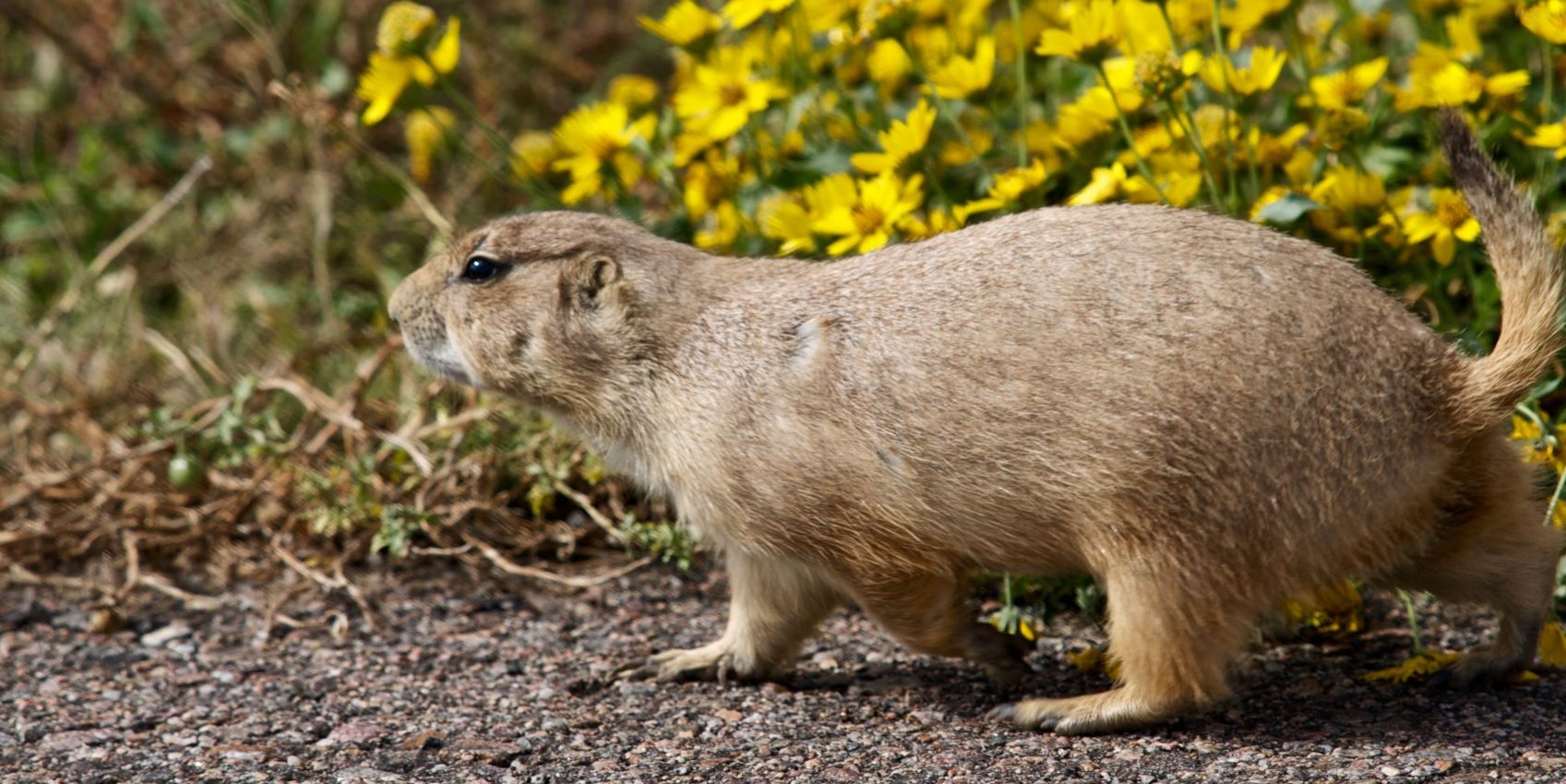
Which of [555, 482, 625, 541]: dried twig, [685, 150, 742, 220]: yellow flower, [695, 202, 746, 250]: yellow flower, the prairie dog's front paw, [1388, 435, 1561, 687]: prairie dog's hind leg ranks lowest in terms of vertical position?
the prairie dog's front paw

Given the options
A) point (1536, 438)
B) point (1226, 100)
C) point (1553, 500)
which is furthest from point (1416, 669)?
point (1226, 100)

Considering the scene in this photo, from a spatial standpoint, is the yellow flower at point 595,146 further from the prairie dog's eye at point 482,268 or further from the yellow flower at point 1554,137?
the yellow flower at point 1554,137

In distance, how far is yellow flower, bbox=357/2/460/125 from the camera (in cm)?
483

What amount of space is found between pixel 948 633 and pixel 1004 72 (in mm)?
→ 2517

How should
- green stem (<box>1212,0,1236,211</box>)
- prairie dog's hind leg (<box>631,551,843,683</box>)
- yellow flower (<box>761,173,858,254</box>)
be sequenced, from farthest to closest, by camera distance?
yellow flower (<box>761,173,858,254</box>)
green stem (<box>1212,0,1236,211</box>)
prairie dog's hind leg (<box>631,551,843,683</box>)

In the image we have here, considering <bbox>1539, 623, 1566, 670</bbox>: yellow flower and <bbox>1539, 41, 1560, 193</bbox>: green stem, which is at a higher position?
<bbox>1539, 41, 1560, 193</bbox>: green stem

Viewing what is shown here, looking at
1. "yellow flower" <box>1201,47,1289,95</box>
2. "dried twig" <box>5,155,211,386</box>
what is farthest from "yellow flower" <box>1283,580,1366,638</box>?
"dried twig" <box>5,155,211,386</box>

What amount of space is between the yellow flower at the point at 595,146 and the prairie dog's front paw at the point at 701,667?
1499 millimetres

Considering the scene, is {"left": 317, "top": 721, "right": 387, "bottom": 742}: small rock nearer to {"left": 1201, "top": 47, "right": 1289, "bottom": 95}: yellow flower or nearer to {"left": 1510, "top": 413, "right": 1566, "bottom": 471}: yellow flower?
{"left": 1201, "top": 47, "right": 1289, "bottom": 95}: yellow flower

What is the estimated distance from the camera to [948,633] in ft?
12.6

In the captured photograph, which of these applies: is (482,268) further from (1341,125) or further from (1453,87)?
(1453,87)

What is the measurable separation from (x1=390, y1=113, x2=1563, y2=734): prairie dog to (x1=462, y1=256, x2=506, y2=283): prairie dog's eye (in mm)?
262

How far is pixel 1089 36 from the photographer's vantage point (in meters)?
4.25

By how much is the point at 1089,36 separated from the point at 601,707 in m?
2.06
